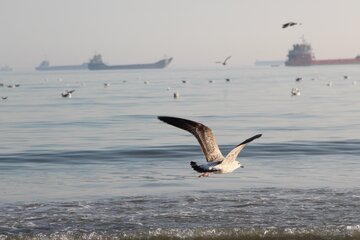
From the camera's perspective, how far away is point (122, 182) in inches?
1024

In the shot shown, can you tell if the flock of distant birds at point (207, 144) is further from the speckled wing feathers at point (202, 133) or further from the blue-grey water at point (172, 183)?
the blue-grey water at point (172, 183)

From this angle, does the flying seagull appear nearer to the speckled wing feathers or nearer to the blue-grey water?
the speckled wing feathers

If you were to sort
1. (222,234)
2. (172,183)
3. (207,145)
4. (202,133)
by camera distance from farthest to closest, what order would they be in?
(172,183) < (222,234) < (207,145) < (202,133)

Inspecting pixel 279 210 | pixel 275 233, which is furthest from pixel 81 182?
pixel 275 233

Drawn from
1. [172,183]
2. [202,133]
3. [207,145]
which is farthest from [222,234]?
[172,183]

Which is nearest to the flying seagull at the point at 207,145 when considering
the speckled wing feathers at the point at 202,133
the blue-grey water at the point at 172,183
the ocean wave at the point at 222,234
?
the speckled wing feathers at the point at 202,133

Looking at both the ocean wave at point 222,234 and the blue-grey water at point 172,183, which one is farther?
the blue-grey water at point 172,183

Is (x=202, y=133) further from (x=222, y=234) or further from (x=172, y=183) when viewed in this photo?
(x=172, y=183)

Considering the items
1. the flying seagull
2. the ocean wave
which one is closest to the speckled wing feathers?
the flying seagull

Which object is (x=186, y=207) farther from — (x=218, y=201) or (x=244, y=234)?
(x=244, y=234)

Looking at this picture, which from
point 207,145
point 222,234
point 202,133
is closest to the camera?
point 202,133

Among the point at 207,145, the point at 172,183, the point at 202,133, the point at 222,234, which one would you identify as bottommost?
the point at 222,234

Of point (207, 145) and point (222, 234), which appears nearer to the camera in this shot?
point (207, 145)

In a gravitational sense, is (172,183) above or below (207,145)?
below
